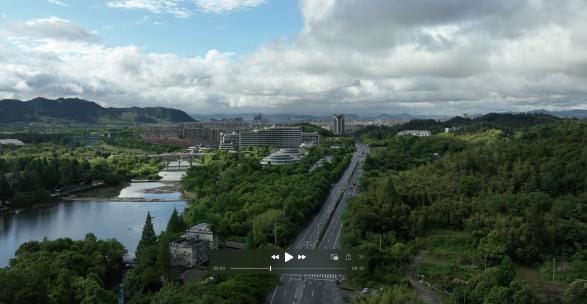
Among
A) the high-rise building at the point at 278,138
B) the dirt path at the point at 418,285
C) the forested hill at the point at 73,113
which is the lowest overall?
the dirt path at the point at 418,285

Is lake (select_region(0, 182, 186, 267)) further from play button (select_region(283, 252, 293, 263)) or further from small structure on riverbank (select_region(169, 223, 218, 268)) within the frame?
play button (select_region(283, 252, 293, 263))

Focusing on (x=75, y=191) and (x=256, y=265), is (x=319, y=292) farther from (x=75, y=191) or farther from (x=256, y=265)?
(x=75, y=191)

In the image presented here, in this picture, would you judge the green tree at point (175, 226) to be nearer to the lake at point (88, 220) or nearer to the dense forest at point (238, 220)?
the dense forest at point (238, 220)

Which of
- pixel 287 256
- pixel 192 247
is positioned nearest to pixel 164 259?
pixel 192 247

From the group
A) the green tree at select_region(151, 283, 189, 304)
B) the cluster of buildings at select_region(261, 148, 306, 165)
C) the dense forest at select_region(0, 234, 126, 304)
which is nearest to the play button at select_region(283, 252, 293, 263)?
the green tree at select_region(151, 283, 189, 304)

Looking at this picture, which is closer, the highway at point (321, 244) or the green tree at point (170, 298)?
the green tree at point (170, 298)

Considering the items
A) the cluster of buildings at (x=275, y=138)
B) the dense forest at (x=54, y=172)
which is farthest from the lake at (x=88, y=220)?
the cluster of buildings at (x=275, y=138)

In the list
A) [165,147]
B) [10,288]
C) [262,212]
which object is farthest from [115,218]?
[165,147]
